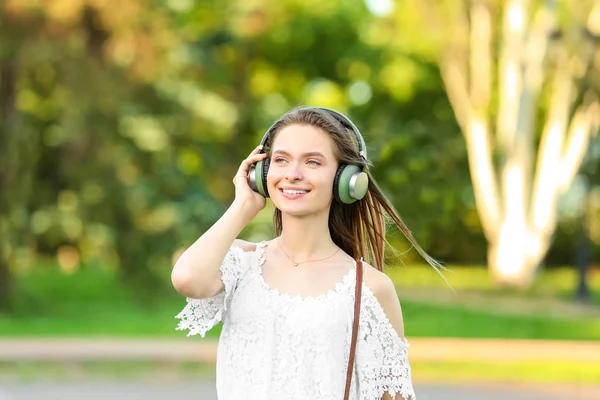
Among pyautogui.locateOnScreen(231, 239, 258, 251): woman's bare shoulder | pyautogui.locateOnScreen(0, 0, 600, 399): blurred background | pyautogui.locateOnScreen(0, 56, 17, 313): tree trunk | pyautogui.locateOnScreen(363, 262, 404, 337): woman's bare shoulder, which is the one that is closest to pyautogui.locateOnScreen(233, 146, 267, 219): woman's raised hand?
pyautogui.locateOnScreen(231, 239, 258, 251): woman's bare shoulder

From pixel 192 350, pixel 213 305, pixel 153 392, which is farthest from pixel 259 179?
pixel 192 350

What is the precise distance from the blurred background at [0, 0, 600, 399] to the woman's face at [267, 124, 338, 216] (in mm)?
9112

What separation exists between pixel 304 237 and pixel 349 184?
0.60 feet

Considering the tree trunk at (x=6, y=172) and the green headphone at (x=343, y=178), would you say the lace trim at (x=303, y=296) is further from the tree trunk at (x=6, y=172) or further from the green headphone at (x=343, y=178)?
the tree trunk at (x=6, y=172)

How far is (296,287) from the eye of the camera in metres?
3.21

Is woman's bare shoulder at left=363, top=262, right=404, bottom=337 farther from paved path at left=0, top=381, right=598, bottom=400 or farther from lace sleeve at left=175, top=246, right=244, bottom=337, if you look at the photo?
paved path at left=0, top=381, right=598, bottom=400

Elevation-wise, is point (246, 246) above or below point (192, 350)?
below

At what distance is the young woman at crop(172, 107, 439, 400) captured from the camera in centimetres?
314

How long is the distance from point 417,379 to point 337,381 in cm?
1054

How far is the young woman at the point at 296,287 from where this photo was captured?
3.14 meters

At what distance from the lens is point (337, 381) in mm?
3146

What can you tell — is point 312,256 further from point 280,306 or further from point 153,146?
point 153,146

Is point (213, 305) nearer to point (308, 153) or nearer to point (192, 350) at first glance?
point (308, 153)

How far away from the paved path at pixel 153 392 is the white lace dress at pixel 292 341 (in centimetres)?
881
